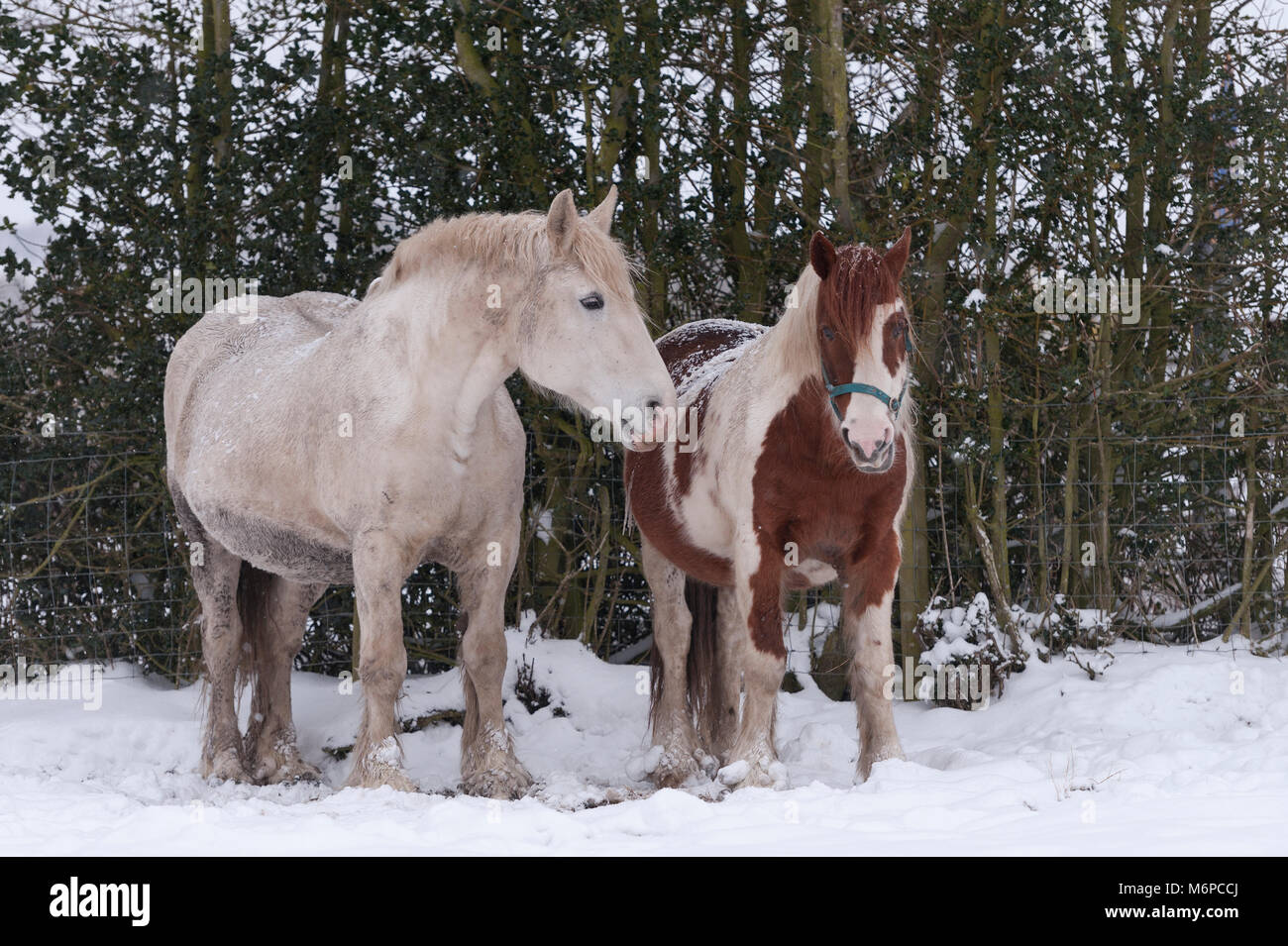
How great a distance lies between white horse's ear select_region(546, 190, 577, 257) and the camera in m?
4.59

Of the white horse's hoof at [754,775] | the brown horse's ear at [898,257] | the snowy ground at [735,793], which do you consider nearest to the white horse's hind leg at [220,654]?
the snowy ground at [735,793]

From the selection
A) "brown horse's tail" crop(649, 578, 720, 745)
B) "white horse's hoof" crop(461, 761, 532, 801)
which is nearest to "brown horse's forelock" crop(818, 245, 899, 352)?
"brown horse's tail" crop(649, 578, 720, 745)

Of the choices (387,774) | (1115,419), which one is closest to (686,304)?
(1115,419)

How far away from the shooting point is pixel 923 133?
677 cm

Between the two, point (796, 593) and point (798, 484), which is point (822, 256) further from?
point (796, 593)

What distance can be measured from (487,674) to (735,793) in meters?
1.16

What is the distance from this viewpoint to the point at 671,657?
18.9 ft

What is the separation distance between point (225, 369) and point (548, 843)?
312 centimetres

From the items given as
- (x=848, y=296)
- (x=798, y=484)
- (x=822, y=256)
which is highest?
(x=822, y=256)

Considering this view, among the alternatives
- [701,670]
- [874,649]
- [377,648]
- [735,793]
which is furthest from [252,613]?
[874,649]

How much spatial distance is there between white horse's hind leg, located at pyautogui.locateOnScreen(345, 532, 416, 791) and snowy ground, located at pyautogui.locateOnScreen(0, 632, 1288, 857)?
0.87 feet

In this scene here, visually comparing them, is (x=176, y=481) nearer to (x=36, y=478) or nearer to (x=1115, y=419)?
(x=36, y=478)

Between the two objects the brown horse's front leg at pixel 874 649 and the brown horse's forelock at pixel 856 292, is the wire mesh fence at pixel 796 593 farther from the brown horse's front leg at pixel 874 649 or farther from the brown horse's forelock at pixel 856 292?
the brown horse's forelock at pixel 856 292

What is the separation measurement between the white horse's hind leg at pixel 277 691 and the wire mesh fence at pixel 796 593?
4.05ft
